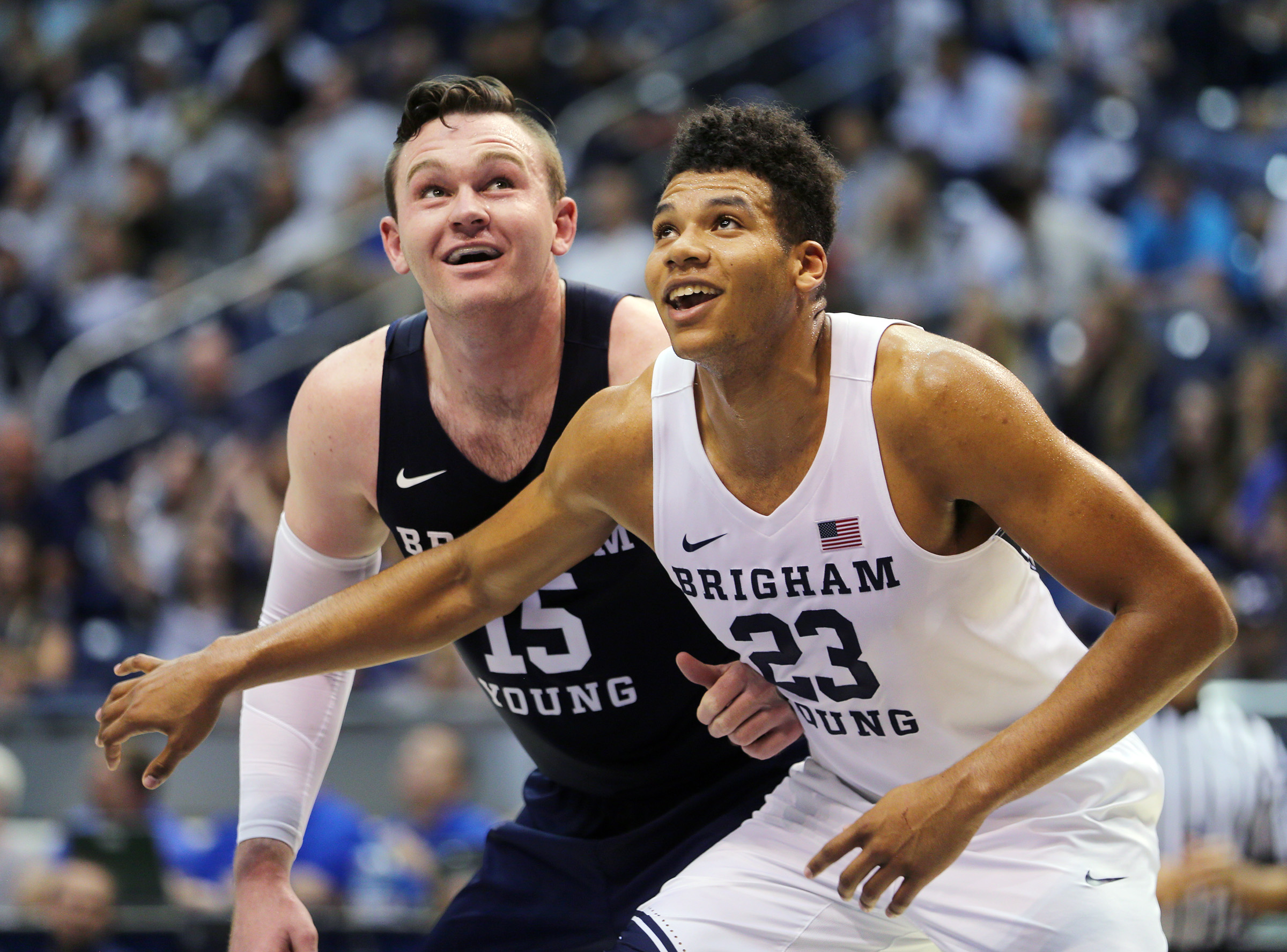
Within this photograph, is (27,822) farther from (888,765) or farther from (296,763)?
(888,765)

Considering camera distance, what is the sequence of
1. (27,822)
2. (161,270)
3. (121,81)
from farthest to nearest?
(121,81)
(161,270)
(27,822)

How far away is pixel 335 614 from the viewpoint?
10.7ft

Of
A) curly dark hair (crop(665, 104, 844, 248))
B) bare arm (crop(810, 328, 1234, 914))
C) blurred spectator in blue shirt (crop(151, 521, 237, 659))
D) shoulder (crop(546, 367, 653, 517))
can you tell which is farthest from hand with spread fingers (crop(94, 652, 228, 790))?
blurred spectator in blue shirt (crop(151, 521, 237, 659))

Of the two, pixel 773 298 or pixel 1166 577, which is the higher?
pixel 773 298

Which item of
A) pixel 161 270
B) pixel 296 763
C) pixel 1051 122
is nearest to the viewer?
pixel 296 763

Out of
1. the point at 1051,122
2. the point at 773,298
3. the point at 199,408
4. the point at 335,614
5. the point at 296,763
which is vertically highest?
the point at 1051,122

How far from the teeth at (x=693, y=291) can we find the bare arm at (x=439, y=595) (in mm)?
353

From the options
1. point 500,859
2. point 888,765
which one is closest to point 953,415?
point 888,765

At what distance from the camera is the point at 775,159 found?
285cm

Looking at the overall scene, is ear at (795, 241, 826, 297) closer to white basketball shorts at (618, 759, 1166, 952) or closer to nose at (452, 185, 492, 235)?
nose at (452, 185, 492, 235)

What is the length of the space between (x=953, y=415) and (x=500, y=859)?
1832 mm

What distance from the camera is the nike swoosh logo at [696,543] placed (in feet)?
9.72

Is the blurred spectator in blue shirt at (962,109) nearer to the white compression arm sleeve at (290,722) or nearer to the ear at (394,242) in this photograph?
the ear at (394,242)

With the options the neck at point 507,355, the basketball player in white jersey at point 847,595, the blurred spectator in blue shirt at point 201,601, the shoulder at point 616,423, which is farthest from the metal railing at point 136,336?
the shoulder at point 616,423
